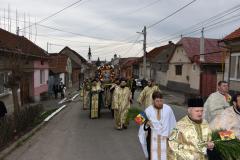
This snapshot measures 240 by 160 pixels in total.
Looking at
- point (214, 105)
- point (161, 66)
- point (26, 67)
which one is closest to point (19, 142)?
point (214, 105)

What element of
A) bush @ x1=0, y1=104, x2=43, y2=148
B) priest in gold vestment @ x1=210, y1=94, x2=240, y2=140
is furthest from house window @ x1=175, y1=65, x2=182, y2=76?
priest in gold vestment @ x1=210, y1=94, x2=240, y2=140

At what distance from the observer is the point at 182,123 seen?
16.4 feet

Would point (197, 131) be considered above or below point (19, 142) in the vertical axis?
above

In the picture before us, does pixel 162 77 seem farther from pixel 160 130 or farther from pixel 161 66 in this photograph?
pixel 160 130

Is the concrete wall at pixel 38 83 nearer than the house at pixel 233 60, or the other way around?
the house at pixel 233 60

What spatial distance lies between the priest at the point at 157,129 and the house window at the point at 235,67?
48.0ft

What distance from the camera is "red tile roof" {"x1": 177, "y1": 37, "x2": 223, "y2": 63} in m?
35.4

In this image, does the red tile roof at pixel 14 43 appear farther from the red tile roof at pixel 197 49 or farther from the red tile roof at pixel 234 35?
the red tile roof at pixel 197 49

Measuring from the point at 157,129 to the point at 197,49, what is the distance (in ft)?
108

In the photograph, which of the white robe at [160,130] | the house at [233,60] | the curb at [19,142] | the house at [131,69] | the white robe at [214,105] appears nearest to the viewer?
the white robe at [160,130]

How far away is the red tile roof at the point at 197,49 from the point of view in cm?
3541

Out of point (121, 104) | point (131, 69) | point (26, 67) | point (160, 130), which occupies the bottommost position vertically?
point (121, 104)

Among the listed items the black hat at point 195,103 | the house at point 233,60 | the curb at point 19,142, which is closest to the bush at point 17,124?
the curb at point 19,142

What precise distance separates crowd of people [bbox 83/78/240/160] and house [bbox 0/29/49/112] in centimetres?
439
